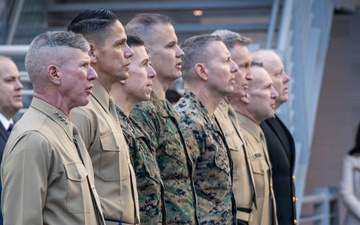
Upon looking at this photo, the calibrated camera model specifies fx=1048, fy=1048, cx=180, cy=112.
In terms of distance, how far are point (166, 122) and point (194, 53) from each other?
0.76 m

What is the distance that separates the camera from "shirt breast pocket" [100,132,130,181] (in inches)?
183

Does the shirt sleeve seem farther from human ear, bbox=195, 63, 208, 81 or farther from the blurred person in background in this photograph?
the blurred person in background

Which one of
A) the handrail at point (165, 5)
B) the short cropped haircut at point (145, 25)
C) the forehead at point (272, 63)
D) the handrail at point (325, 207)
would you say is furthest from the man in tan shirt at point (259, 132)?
the handrail at point (165, 5)

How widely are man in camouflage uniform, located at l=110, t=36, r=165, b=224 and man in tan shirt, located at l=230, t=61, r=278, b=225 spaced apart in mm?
1436

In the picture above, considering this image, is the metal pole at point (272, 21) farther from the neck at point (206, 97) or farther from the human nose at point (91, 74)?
the human nose at point (91, 74)

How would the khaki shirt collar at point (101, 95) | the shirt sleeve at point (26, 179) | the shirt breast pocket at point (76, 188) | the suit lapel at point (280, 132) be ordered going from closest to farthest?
1. the shirt sleeve at point (26, 179)
2. the shirt breast pocket at point (76, 188)
3. the khaki shirt collar at point (101, 95)
4. the suit lapel at point (280, 132)

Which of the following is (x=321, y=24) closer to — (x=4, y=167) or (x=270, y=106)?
(x=270, y=106)

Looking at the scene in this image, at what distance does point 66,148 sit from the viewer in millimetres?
4262

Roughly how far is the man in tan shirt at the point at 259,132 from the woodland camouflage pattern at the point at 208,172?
67cm

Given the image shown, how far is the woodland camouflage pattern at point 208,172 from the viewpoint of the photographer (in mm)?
5664

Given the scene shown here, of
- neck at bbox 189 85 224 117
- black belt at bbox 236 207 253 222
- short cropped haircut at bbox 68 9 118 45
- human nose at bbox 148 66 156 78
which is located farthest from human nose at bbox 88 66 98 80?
black belt at bbox 236 207 253 222

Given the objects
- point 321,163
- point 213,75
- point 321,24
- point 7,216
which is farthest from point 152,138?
point 321,163

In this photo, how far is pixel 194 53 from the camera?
598 cm

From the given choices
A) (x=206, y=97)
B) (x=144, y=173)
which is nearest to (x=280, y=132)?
(x=206, y=97)
